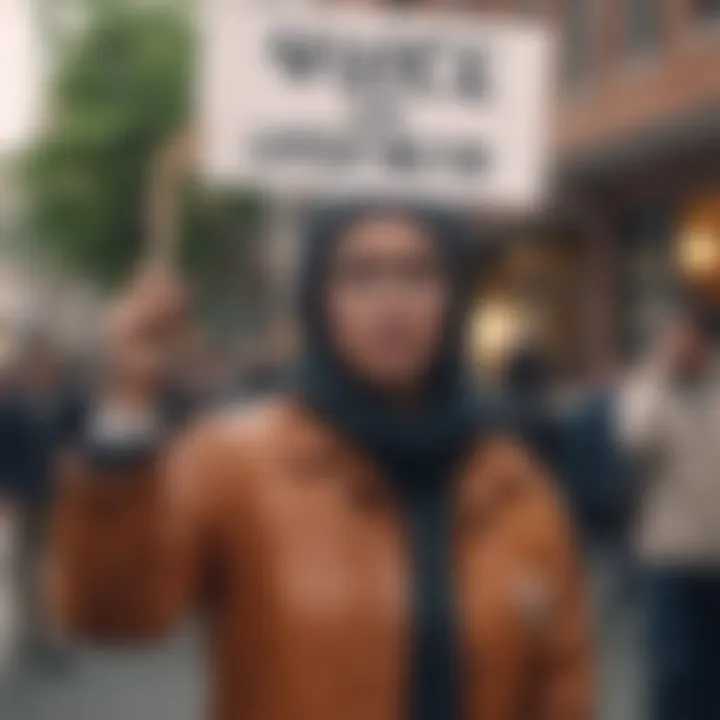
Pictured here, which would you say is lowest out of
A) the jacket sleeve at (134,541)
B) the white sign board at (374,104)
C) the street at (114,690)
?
the street at (114,690)

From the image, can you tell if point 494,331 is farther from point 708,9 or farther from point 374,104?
point 708,9

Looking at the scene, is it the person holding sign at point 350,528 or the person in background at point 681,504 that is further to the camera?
the person in background at point 681,504

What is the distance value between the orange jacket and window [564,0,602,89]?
433 cm

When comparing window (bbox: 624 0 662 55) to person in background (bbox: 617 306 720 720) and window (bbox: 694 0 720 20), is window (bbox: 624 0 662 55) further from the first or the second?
person in background (bbox: 617 306 720 720)

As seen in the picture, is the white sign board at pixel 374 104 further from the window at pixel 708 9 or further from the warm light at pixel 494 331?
the window at pixel 708 9

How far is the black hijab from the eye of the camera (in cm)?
102

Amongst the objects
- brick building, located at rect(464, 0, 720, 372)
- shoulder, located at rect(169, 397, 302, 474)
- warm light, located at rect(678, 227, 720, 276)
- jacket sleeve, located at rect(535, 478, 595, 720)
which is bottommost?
jacket sleeve, located at rect(535, 478, 595, 720)

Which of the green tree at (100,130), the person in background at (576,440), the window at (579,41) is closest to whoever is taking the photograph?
the person in background at (576,440)

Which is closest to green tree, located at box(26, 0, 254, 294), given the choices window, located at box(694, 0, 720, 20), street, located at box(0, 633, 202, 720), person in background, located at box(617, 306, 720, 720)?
window, located at box(694, 0, 720, 20)

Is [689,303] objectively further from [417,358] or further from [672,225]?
[672,225]

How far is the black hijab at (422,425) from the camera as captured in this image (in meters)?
1.02

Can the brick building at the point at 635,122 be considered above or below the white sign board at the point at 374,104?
above

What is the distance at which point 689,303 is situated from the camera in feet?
4.62

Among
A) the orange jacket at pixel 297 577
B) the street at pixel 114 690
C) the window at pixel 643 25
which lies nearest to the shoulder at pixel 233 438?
the orange jacket at pixel 297 577
